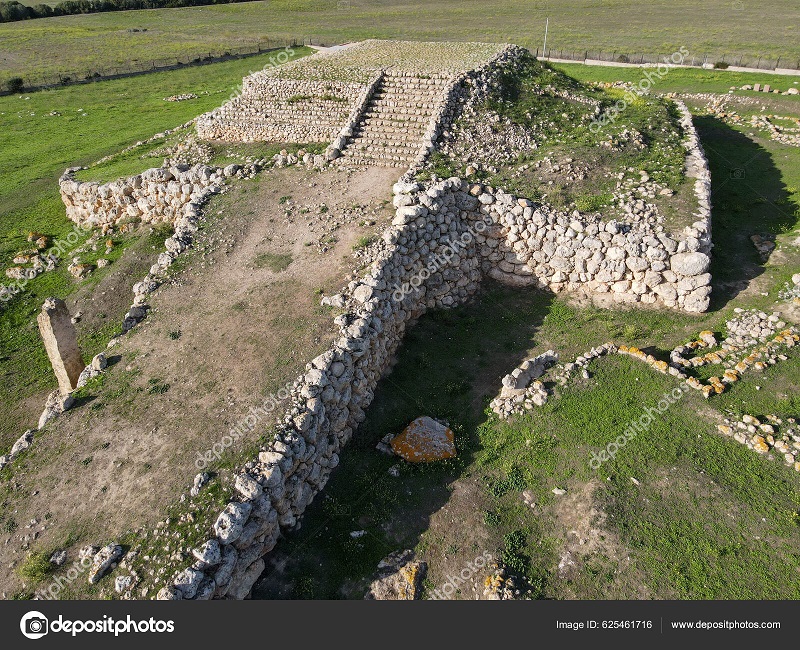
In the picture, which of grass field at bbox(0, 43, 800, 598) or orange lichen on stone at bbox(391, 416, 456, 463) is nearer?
grass field at bbox(0, 43, 800, 598)

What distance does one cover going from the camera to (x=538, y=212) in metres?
19.8

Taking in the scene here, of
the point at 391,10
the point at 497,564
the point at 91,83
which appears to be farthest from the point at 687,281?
the point at 391,10

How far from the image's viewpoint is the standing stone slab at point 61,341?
1437 cm

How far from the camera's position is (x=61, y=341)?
48.7ft

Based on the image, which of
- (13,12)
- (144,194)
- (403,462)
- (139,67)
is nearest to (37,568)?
(403,462)

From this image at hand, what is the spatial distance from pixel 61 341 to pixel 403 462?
9.44 m

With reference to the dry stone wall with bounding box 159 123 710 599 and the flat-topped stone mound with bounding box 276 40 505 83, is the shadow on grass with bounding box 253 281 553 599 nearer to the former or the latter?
the dry stone wall with bounding box 159 123 710 599

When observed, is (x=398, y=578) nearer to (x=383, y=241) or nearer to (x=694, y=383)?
(x=694, y=383)

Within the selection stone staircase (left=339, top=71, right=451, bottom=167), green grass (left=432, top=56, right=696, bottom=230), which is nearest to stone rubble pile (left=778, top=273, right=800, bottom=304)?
green grass (left=432, top=56, right=696, bottom=230)

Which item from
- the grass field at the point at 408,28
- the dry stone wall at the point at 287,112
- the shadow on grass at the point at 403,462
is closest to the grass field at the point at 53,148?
the dry stone wall at the point at 287,112

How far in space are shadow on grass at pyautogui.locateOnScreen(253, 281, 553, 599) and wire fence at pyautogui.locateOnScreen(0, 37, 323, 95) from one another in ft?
146

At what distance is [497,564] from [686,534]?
3.94 meters

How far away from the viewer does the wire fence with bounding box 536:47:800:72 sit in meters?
44.7
